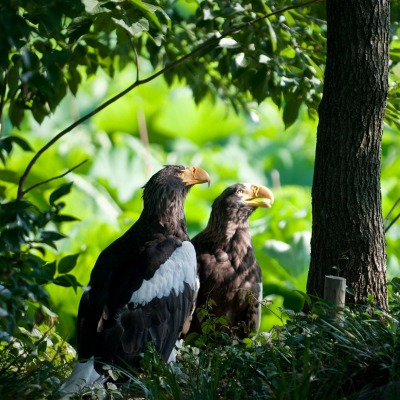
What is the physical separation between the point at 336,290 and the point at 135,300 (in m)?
0.94

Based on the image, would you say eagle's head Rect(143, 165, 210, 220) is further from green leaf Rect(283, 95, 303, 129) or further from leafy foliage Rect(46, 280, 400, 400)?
leafy foliage Rect(46, 280, 400, 400)

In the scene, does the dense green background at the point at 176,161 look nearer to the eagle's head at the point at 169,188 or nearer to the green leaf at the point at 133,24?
the eagle's head at the point at 169,188

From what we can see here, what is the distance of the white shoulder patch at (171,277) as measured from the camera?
3852 millimetres

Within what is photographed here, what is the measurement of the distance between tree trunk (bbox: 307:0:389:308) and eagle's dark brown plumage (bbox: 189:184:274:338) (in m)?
0.90

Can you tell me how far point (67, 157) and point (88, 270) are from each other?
137 inches

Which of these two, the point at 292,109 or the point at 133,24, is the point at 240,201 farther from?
the point at 133,24

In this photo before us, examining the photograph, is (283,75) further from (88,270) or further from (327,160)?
(88,270)

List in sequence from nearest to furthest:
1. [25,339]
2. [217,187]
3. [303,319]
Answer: [25,339] < [303,319] < [217,187]

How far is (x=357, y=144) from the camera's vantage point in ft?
12.1

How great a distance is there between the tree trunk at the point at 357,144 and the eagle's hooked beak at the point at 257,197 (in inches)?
52.4

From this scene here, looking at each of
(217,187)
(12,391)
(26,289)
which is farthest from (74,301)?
(26,289)

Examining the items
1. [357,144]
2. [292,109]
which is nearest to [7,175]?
[292,109]

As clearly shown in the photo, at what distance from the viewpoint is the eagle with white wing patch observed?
3.71 metres

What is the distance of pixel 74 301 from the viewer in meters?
7.01
